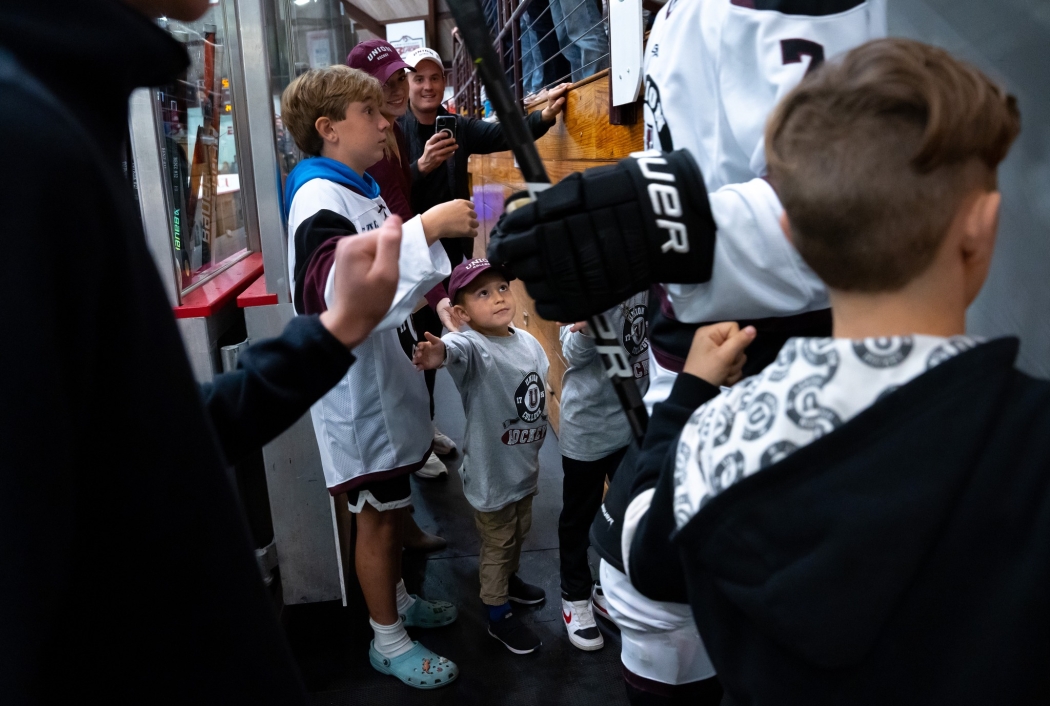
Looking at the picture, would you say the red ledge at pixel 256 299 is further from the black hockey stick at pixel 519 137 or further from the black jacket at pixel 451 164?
the black hockey stick at pixel 519 137

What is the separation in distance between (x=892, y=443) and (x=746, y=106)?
51 centimetres

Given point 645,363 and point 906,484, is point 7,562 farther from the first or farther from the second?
point 645,363

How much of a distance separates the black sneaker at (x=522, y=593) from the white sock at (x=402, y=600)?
0.31 metres

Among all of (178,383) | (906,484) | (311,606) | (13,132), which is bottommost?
(311,606)

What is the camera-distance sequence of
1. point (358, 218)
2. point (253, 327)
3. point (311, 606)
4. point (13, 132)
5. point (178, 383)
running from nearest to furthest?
1. point (13, 132)
2. point (178, 383)
3. point (358, 218)
4. point (253, 327)
5. point (311, 606)

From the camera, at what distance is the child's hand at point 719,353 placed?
2.85 ft

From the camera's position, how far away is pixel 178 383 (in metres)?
0.56

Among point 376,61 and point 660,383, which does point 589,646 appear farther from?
point 376,61

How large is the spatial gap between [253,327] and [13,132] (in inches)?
69.2

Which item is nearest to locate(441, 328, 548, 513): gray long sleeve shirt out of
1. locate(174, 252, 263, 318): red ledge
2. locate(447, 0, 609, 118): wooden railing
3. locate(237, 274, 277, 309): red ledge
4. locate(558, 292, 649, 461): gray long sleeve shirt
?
locate(558, 292, 649, 461): gray long sleeve shirt

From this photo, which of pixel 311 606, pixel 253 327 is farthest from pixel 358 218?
pixel 311 606

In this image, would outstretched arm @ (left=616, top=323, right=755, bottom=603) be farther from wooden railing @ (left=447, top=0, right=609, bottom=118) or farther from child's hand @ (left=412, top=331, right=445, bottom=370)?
child's hand @ (left=412, top=331, right=445, bottom=370)

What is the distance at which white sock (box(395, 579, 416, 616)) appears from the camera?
7.36 ft

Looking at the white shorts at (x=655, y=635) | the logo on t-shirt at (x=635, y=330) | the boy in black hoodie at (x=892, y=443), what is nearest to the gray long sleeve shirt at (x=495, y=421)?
the logo on t-shirt at (x=635, y=330)
